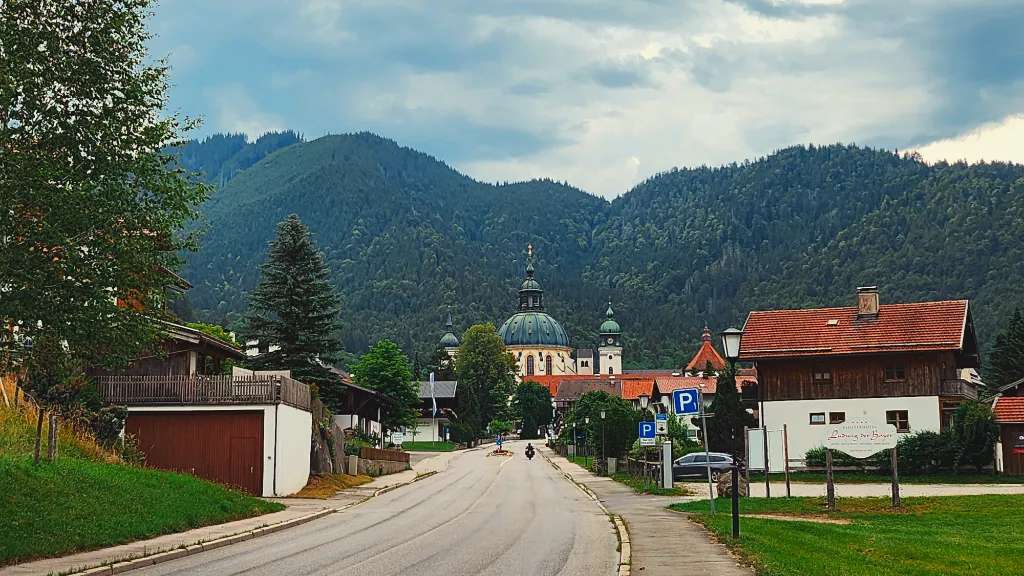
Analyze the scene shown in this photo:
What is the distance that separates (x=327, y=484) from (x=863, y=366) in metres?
26.9

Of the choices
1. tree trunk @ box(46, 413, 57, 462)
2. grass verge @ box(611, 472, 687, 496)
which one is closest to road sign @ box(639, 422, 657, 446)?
grass verge @ box(611, 472, 687, 496)

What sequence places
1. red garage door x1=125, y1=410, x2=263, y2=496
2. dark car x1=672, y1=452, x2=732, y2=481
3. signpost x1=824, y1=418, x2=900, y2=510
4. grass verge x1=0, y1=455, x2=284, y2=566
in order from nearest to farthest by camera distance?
grass verge x1=0, y1=455, x2=284, y2=566
signpost x1=824, y1=418, x2=900, y2=510
red garage door x1=125, y1=410, x2=263, y2=496
dark car x1=672, y1=452, x2=732, y2=481

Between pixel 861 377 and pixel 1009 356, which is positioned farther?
pixel 1009 356

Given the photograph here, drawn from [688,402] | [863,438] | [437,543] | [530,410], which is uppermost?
[530,410]

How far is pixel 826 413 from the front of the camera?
54.1 meters

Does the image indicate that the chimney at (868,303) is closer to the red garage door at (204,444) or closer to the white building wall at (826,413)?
the white building wall at (826,413)

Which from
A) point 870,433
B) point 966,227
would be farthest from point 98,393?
point 966,227

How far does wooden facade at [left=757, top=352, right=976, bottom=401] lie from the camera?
52719 millimetres

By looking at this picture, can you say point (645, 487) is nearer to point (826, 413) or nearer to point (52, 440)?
point (826, 413)

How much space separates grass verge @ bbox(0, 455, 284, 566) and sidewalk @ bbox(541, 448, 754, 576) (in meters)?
8.91

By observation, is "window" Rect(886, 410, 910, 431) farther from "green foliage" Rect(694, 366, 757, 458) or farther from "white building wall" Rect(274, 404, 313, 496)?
"white building wall" Rect(274, 404, 313, 496)

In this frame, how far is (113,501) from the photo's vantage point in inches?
856

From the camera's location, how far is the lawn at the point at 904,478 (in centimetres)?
4472

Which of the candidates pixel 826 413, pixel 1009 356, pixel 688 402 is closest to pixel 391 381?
pixel 826 413
